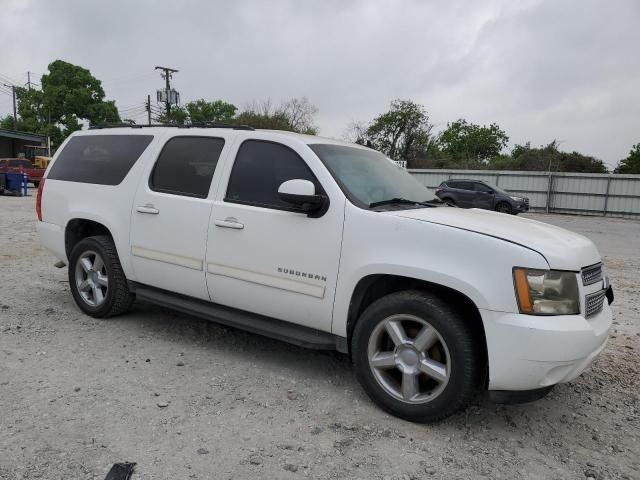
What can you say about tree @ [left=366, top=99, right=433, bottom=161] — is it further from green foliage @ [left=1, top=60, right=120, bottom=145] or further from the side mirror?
the side mirror

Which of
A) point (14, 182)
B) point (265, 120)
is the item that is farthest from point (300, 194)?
point (265, 120)

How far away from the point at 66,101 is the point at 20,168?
26015mm

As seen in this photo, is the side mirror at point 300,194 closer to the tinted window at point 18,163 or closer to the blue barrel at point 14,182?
the blue barrel at point 14,182

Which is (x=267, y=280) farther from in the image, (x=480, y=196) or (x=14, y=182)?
(x=14, y=182)

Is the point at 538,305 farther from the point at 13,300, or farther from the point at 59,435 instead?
the point at 13,300

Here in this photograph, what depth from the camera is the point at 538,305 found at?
2795 mm

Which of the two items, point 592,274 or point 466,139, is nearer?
point 592,274

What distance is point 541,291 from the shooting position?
9.18 feet

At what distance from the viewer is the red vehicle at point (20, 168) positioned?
25.5 metres

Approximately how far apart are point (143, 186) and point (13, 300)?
230 cm

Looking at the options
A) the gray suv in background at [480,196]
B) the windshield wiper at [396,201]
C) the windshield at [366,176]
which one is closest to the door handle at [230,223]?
the windshield at [366,176]

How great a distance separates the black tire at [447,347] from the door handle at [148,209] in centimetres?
204

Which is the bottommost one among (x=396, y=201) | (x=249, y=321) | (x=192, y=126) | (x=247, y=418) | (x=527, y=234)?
(x=247, y=418)

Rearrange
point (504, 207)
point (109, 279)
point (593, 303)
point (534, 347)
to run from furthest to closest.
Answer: point (504, 207), point (109, 279), point (593, 303), point (534, 347)
